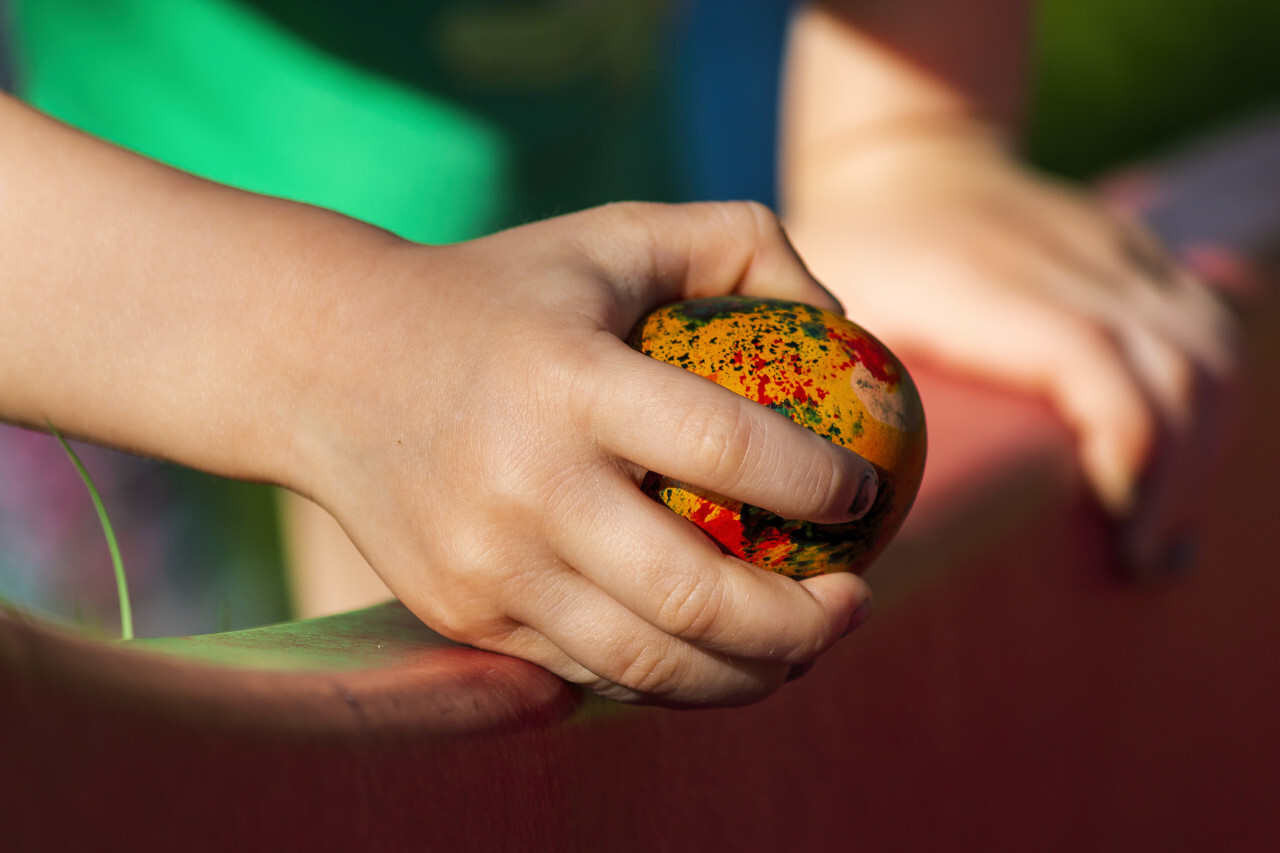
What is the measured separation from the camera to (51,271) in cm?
41

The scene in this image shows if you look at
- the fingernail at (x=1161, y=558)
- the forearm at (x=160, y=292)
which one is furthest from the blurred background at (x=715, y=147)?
the fingernail at (x=1161, y=558)

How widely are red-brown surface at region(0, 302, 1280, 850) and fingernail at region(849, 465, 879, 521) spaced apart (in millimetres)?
115

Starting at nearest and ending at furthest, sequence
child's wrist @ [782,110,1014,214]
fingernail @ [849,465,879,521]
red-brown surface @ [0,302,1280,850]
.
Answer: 1. red-brown surface @ [0,302,1280,850]
2. fingernail @ [849,465,879,521]
3. child's wrist @ [782,110,1014,214]

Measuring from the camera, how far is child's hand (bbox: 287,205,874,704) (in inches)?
13.6

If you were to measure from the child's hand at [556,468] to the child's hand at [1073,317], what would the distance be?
43 centimetres

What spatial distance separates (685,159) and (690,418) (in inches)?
58.9

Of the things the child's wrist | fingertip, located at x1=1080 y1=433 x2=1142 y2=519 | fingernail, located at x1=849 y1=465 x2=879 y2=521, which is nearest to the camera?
fingernail, located at x1=849 y1=465 x2=879 y2=521

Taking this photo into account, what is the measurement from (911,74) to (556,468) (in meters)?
0.97

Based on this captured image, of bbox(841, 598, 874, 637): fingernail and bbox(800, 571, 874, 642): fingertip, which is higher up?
bbox(800, 571, 874, 642): fingertip

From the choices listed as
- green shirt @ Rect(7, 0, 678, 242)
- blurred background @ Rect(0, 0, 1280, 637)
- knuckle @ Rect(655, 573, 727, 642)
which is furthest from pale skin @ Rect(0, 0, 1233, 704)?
green shirt @ Rect(7, 0, 678, 242)

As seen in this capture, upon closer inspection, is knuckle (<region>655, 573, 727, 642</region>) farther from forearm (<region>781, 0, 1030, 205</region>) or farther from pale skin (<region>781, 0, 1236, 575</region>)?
forearm (<region>781, 0, 1030, 205</region>)

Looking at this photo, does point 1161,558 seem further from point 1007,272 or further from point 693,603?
point 693,603

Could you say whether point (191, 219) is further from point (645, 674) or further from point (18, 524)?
point (18, 524)

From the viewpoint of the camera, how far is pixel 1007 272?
82cm
